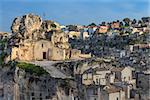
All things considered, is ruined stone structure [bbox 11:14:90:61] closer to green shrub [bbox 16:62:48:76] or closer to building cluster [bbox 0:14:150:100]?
building cluster [bbox 0:14:150:100]

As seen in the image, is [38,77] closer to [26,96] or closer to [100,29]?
[26,96]

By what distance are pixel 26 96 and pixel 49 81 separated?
3.59 feet

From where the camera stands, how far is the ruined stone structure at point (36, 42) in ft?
65.4

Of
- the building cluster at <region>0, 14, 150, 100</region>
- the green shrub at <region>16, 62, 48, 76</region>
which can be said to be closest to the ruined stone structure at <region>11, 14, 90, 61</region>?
Result: the building cluster at <region>0, 14, 150, 100</region>

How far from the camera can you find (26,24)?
21.3 meters

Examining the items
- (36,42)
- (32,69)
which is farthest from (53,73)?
(36,42)

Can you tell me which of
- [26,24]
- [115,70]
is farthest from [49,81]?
[26,24]

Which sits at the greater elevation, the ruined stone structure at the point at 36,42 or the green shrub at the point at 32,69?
the ruined stone structure at the point at 36,42

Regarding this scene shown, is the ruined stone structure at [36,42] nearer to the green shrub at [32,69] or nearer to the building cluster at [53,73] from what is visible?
the building cluster at [53,73]

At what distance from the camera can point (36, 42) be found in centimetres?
1994

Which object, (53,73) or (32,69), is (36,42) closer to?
(32,69)

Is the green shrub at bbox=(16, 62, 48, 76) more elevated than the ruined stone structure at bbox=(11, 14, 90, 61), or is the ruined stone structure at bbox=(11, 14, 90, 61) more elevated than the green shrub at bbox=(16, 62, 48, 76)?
the ruined stone structure at bbox=(11, 14, 90, 61)

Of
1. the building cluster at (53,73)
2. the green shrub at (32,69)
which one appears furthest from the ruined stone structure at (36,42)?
the green shrub at (32,69)

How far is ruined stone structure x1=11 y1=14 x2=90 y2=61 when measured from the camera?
19938 mm
